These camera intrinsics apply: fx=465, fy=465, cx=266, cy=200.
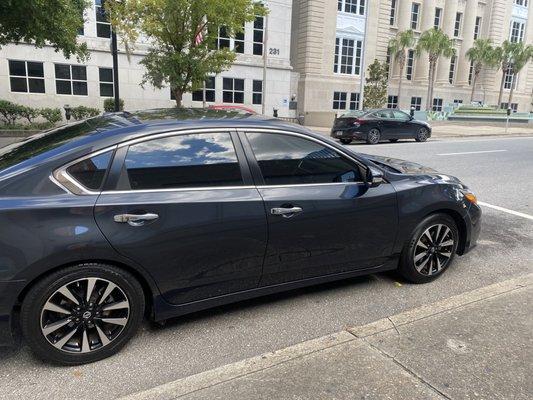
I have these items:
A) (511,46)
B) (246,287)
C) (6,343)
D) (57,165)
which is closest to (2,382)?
(6,343)

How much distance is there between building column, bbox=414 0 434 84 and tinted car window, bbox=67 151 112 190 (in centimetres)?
4774

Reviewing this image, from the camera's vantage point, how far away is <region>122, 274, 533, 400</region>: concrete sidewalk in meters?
2.80

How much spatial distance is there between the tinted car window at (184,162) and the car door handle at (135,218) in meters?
0.20

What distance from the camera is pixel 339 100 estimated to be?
134 ft

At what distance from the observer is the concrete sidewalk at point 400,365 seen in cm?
280

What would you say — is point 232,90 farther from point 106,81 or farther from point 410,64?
point 410,64

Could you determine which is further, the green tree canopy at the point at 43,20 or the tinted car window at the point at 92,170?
the green tree canopy at the point at 43,20

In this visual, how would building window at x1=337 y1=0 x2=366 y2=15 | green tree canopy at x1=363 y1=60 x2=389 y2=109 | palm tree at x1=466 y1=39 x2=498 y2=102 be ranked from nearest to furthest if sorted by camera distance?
green tree canopy at x1=363 y1=60 x2=389 y2=109 < building window at x1=337 y1=0 x2=366 y2=15 < palm tree at x1=466 y1=39 x2=498 y2=102

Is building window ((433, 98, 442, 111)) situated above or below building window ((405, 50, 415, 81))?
below

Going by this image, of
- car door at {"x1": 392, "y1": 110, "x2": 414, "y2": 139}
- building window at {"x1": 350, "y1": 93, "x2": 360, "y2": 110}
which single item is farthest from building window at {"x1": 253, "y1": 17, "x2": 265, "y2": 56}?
car door at {"x1": 392, "y1": 110, "x2": 414, "y2": 139}

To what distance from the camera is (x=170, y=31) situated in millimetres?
17812

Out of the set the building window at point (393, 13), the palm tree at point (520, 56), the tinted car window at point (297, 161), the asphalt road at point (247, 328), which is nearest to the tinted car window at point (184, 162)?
the tinted car window at point (297, 161)

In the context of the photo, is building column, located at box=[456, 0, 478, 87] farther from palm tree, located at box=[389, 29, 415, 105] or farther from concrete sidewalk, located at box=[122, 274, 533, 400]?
concrete sidewalk, located at box=[122, 274, 533, 400]

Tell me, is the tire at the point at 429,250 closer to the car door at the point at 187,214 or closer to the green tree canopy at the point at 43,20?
the car door at the point at 187,214
